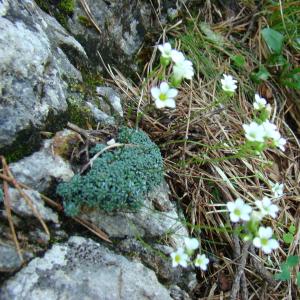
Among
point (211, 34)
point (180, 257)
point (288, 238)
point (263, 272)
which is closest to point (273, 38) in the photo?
point (211, 34)

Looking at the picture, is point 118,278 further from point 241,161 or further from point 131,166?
point 241,161

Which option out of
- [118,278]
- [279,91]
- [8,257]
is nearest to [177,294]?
[118,278]

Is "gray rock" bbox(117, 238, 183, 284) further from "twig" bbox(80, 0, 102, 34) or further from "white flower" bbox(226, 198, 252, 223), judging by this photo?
"twig" bbox(80, 0, 102, 34)

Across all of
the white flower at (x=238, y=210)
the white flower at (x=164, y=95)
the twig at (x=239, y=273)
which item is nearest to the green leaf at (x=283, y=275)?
the twig at (x=239, y=273)

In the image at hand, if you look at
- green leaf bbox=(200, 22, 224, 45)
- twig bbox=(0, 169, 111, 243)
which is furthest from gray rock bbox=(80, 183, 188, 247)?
green leaf bbox=(200, 22, 224, 45)

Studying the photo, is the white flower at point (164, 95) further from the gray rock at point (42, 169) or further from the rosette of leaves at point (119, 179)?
the gray rock at point (42, 169)
